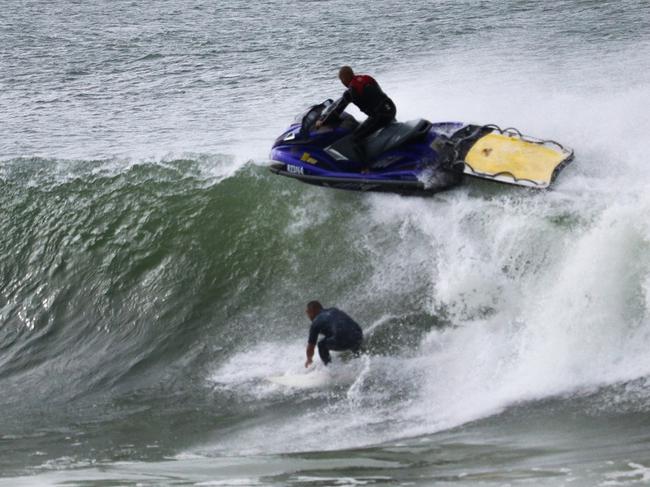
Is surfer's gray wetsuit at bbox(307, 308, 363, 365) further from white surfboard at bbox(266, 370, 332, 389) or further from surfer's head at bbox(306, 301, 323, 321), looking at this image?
white surfboard at bbox(266, 370, 332, 389)

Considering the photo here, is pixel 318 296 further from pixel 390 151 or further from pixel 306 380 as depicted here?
pixel 390 151

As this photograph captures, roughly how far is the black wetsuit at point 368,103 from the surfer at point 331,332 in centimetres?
281

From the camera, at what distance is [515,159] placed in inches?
450

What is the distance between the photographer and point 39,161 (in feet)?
53.5

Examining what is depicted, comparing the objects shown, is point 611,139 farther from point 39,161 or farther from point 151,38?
point 151,38

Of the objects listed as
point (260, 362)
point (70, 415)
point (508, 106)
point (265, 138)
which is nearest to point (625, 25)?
point (508, 106)

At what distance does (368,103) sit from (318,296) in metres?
2.41

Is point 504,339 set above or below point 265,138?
below

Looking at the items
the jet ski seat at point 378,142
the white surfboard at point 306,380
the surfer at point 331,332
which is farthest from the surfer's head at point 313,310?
the jet ski seat at point 378,142

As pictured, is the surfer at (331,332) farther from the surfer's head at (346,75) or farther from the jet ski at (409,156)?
the surfer's head at (346,75)

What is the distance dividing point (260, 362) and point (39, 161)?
Result: 280 inches

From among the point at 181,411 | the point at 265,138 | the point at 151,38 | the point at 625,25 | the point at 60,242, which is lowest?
the point at 181,411

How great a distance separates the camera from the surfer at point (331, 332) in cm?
1014

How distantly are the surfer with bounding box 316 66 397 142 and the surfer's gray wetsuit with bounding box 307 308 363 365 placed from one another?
283cm
